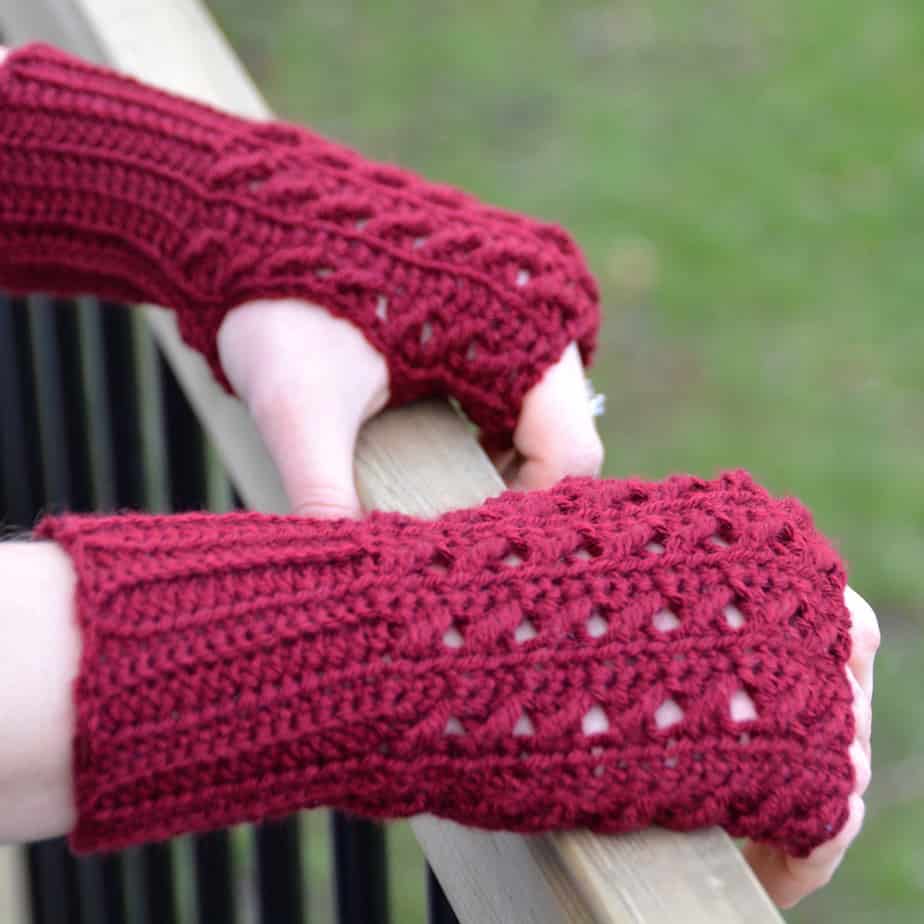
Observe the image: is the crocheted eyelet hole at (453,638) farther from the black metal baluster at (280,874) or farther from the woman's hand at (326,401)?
the black metal baluster at (280,874)

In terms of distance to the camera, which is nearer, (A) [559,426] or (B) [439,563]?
(B) [439,563]

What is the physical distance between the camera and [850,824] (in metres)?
0.73

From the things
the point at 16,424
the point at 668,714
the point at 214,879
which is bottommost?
the point at 214,879

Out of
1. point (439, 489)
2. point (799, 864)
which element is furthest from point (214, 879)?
point (799, 864)

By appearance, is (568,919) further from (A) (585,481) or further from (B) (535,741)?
(A) (585,481)

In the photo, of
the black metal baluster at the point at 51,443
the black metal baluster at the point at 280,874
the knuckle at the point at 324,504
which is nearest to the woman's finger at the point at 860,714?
the knuckle at the point at 324,504

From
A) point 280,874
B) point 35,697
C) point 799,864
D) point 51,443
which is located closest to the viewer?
point 35,697

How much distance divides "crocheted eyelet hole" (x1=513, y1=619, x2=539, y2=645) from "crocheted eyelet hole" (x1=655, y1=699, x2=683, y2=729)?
0.08 m

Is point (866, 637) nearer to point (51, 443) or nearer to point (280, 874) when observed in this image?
point (280, 874)

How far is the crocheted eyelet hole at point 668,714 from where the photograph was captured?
0.69 m

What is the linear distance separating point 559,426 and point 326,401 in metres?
0.17

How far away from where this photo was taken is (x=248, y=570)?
27.7 inches

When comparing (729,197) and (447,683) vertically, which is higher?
(729,197)

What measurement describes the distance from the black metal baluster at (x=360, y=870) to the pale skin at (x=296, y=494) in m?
0.25
